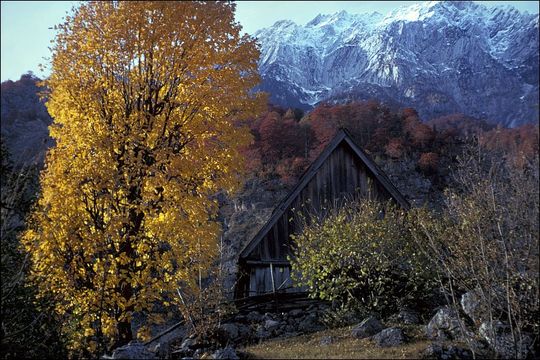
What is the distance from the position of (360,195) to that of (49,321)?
12110mm

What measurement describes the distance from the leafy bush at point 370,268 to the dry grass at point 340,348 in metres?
1.52

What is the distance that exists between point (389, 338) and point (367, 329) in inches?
38.1

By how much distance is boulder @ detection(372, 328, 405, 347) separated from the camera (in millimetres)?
9539

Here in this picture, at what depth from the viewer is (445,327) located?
977cm

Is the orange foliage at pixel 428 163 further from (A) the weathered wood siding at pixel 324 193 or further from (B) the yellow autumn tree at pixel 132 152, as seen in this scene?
(B) the yellow autumn tree at pixel 132 152

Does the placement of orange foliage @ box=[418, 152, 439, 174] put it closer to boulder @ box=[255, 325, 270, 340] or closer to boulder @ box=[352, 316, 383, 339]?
boulder @ box=[255, 325, 270, 340]

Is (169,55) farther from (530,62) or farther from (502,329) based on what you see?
(530,62)

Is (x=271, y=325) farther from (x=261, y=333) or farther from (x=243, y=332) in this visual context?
(x=243, y=332)

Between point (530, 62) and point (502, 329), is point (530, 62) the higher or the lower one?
the higher one

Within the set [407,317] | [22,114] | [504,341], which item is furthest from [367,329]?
[22,114]

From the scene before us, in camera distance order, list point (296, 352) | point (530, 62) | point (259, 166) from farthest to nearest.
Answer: point (530, 62), point (259, 166), point (296, 352)

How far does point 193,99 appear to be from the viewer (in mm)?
12008

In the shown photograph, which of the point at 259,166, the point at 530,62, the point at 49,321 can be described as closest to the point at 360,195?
the point at 49,321

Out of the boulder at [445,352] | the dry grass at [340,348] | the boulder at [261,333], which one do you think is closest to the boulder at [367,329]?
the dry grass at [340,348]
